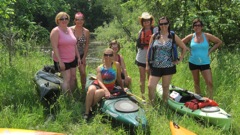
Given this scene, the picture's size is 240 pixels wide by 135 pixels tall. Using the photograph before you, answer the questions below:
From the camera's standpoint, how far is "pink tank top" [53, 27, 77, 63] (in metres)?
4.39

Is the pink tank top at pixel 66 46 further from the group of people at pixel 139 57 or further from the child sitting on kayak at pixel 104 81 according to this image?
the child sitting on kayak at pixel 104 81

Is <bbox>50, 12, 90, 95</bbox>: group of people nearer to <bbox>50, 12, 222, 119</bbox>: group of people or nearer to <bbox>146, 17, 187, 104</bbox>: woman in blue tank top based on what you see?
<bbox>50, 12, 222, 119</bbox>: group of people

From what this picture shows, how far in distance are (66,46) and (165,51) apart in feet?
4.92

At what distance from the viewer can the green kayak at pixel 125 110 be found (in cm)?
376

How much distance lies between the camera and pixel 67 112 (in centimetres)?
424

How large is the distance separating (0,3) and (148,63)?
280 cm

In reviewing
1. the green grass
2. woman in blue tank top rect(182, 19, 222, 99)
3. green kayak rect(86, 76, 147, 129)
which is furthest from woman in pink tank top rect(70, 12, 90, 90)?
woman in blue tank top rect(182, 19, 222, 99)

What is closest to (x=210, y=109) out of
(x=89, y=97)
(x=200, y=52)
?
(x=200, y=52)

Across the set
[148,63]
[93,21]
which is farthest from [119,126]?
[93,21]

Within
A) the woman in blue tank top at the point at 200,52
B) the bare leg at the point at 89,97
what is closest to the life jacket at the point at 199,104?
the woman in blue tank top at the point at 200,52

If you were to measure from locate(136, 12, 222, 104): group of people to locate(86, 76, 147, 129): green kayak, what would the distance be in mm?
462

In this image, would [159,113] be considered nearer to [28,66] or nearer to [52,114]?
[52,114]

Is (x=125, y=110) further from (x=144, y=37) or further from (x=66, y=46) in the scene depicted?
(x=144, y=37)

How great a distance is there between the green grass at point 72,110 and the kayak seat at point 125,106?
0.73 feet
